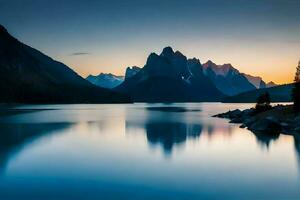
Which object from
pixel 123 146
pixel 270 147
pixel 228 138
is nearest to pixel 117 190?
pixel 123 146

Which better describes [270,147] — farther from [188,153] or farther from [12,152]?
[12,152]

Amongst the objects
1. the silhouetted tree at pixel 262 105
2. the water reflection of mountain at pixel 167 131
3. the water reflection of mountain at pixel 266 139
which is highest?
the silhouetted tree at pixel 262 105

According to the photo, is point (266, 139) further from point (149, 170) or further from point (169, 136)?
point (149, 170)

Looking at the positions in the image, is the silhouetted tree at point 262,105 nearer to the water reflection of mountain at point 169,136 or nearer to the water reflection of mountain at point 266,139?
the water reflection of mountain at point 169,136

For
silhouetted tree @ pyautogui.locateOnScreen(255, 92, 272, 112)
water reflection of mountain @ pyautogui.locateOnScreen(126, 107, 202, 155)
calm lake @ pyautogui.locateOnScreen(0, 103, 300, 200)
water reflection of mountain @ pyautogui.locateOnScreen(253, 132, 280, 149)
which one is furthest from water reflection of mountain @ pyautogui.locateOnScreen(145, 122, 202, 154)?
silhouetted tree @ pyautogui.locateOnScreen(255, 92, 272, 112)

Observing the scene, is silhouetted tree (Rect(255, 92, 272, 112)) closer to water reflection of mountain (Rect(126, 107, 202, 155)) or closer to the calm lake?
water reflection of mountain (Rect(126, 107, 202, 155))

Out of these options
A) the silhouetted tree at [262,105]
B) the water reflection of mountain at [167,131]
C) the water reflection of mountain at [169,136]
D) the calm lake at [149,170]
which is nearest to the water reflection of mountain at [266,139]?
the calm lake at [149,170]

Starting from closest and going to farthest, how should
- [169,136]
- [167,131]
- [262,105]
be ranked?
[169,136]
[167,131]
[262,105]

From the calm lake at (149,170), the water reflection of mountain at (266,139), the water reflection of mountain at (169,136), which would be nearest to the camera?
the calm lake at (149,170)

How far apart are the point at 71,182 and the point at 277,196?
1450 cm

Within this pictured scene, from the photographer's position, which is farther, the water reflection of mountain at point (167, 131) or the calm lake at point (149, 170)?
the water reflection of mountain at point (167, 131)

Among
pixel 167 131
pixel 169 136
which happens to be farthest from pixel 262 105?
pixel 169 136

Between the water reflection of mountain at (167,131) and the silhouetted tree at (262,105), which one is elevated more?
the silhouetted tree at (262,105)

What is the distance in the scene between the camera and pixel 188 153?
4178cm
